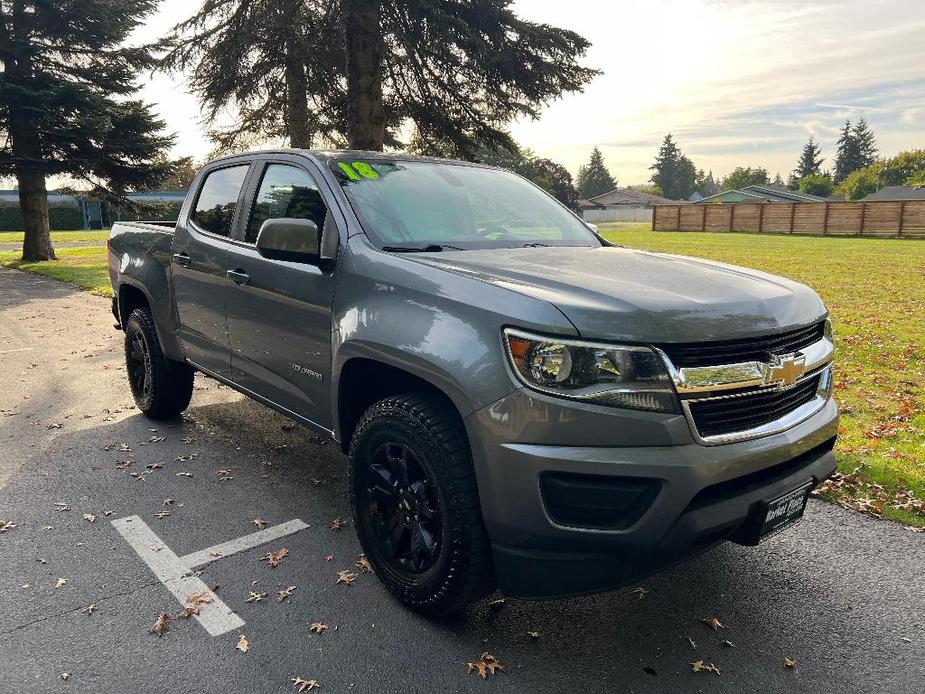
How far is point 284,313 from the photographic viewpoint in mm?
3553

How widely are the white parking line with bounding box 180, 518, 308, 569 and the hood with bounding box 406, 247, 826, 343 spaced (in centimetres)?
170

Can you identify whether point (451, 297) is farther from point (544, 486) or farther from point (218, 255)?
point (218, 255)

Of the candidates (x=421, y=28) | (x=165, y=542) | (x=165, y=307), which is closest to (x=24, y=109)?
(x=421, y=28)

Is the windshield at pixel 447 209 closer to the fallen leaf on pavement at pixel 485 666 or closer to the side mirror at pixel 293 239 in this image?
the side mirror at pixel 293 239

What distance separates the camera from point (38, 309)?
1156 cm

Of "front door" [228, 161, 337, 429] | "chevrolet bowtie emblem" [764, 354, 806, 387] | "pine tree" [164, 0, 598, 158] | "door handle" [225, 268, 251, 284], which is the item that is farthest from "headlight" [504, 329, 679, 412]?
"pine tree" [164, 0, 598, 158]

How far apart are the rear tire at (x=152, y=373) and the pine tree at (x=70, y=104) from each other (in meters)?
16.0

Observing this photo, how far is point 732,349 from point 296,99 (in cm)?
1365

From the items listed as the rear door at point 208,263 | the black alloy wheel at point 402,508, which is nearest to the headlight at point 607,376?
the black alloy wheel at point 402,508

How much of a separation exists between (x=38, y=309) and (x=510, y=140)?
973 cm

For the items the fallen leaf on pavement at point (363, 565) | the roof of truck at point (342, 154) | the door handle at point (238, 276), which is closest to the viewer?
the fallen leaf on pavement at point (363, 565)

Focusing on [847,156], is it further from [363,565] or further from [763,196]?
[363,565]

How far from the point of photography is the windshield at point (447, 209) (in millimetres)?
3314

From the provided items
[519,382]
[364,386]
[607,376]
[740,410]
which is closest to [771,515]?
[740,410]
